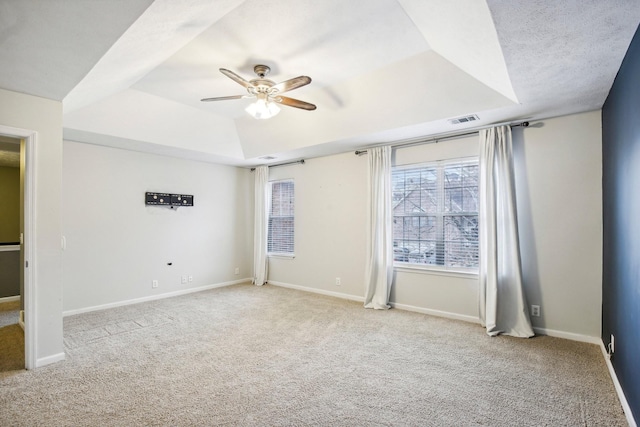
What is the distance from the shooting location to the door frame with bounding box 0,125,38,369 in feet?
9.27

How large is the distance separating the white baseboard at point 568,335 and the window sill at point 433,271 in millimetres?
872

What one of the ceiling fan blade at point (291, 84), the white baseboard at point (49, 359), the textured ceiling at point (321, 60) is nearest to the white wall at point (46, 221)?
the white baseboard at point (49, 359)

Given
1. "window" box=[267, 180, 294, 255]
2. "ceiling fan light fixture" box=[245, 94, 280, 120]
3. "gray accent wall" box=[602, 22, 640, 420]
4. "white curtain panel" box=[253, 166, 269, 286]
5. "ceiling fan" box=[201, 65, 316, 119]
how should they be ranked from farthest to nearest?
"white curtain panel" box=[253, 166, 269, 286] → "window" box=[267, 180, 294, 255] → "ceiling fan light fixture" box=[245, 94, 280, 120] → "ceiling fan" box=[201, 65, 316, 119] → "gray accent wall" box=[602, 22, 640, 420]

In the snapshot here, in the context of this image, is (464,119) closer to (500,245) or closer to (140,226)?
(500,245)

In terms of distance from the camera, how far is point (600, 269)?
3.30 m

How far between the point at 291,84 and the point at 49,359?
3444 mm

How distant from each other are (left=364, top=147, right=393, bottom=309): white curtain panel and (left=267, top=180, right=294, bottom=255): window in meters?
1.94

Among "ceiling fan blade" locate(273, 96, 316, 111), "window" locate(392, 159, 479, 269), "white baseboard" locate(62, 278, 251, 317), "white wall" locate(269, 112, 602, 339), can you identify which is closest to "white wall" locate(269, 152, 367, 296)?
"window" locate(392, 159, 479, 269)

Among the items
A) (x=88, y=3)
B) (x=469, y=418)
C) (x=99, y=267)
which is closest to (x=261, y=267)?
(x=99, y=267)

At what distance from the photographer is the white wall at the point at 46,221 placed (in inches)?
112

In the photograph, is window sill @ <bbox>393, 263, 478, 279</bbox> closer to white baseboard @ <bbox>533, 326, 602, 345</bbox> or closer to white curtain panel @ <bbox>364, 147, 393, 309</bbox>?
white curtain panel @ <bbox>364, 147, 393, 309</bbox>

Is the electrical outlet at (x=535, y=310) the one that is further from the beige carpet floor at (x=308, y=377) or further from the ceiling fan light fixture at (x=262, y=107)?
the ceiling fan light fixture at (x=262, y=107)

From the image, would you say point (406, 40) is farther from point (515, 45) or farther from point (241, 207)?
point (241, 207)

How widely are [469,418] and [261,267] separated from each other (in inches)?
192
